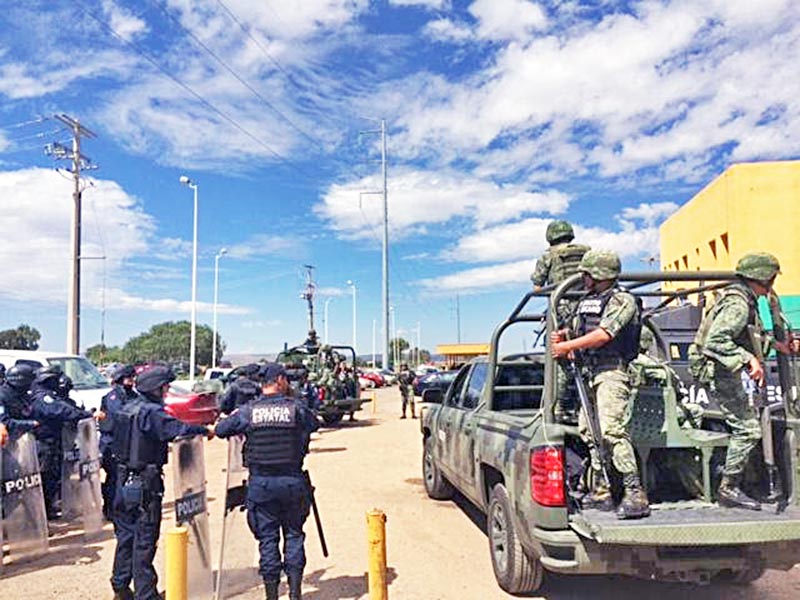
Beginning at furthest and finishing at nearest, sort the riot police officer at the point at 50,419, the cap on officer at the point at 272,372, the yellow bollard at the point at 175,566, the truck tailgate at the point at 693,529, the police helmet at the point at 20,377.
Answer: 1. the riot police officer at the point at 50,419
2. the police helmet at the point at 20,377
3. the cap on officer at the point at 272,372
4. the truck tailgate at the point at 693,529
5. the yellow bollard at the point at 175,566

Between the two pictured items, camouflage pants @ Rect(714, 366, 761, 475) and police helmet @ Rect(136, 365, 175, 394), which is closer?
camouflage pants @ Rect(714, 366, 761, 475)

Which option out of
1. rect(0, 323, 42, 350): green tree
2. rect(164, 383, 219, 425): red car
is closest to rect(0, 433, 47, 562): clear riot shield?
rect(164, 383, 219, 425): red car

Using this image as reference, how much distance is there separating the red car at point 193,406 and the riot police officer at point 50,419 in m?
7.01

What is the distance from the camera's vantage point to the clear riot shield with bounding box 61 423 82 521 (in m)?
6.87

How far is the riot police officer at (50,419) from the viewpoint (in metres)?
6.68

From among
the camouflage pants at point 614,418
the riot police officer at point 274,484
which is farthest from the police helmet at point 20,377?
the camouflage pants at point 614,418

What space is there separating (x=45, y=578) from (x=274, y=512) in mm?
2378

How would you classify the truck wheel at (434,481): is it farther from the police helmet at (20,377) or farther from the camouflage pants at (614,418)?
the police helmet at (20,377)

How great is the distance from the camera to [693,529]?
12.0ft

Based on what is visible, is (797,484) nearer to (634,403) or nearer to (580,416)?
(634,403)

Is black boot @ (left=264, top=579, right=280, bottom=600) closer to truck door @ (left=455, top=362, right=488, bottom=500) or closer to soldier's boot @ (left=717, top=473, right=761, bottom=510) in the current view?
A: truck door @ (left=455, top=362, right=488, bottom=500)

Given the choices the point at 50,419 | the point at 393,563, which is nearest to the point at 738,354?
the point at 393,563

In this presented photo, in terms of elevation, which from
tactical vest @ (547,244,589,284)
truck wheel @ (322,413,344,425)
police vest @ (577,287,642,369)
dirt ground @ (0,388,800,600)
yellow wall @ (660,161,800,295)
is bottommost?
dirt ground @ (0,388,800,600)

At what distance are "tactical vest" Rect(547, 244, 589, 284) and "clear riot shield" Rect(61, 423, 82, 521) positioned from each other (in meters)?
5.00
